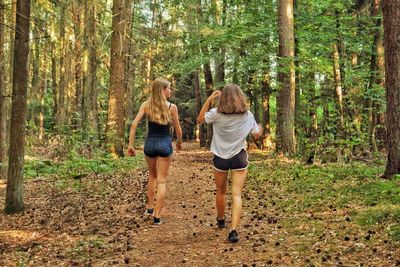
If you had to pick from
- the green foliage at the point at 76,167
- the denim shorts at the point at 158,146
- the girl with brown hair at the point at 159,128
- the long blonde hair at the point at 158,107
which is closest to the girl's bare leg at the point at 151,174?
the girl with brown hair at the point at 159,128

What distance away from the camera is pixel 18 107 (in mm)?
8508

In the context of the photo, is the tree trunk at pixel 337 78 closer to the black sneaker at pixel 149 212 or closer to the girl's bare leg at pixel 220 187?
the black sneaker at pixel 149 212

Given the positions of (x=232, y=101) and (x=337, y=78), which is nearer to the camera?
(x=232, y=101)

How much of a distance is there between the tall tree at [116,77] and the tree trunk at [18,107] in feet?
27.7

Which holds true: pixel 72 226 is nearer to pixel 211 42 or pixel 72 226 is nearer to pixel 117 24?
pixel 117 24

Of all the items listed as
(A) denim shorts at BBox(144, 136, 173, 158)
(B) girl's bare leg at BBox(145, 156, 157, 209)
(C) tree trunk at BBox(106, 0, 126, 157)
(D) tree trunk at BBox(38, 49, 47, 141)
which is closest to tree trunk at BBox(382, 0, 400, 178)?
(A) denim shorts at BBox(144, 136, 173, 158)

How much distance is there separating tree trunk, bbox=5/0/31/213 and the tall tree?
8.44 m

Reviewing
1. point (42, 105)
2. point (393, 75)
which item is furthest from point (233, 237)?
point (42, 105)

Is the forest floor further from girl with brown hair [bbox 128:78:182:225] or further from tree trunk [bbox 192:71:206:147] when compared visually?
tree trunk [bbox 192:71:206:147]

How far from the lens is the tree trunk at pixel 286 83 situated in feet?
50.6

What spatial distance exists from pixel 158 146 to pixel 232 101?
1674 mm

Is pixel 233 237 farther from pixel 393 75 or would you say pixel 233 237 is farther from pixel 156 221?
pixel 393 75

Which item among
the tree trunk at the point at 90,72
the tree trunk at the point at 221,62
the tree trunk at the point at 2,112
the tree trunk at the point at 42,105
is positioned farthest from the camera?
the tree trunk at the point at 42,105

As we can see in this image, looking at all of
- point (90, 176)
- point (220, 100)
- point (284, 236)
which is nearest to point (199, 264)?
point (284, 236)
